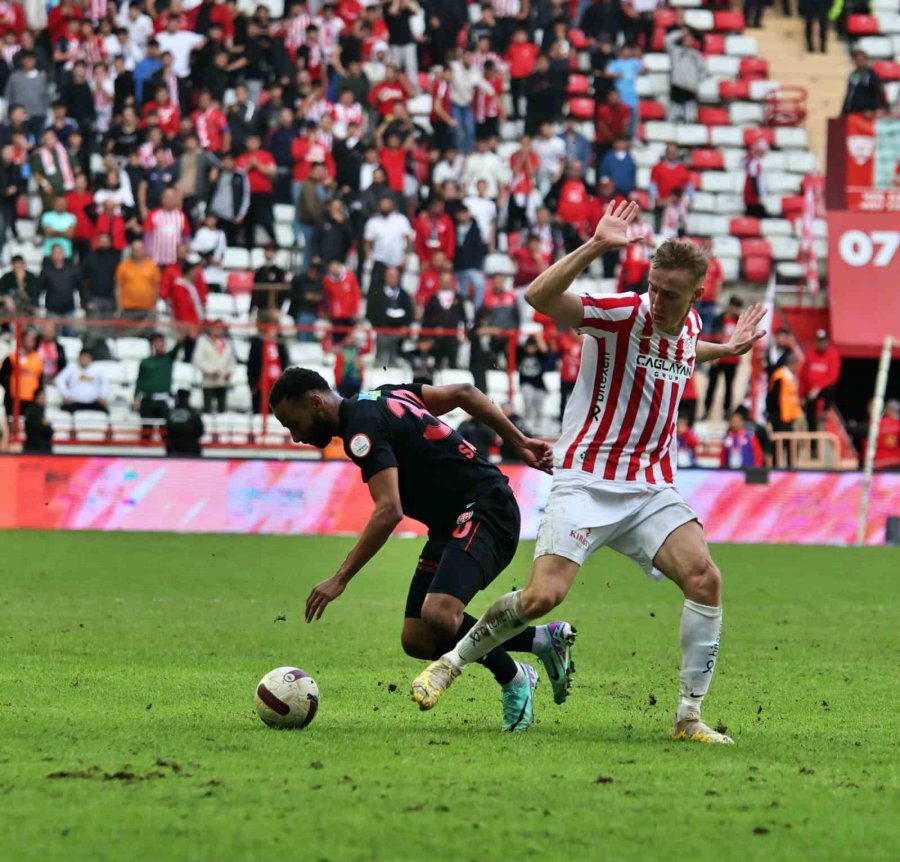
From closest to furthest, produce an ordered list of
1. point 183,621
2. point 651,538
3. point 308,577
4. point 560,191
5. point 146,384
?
point 651,538
point 183,621
point 308,577
point 146,384
point 560,191

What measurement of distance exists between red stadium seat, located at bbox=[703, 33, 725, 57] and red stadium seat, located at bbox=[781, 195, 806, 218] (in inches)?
155

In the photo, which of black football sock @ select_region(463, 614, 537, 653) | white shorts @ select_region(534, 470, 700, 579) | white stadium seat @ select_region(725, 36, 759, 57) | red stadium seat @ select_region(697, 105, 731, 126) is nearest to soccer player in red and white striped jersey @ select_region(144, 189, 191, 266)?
red stadium seat @ select_region(697, 105, 731, 126)

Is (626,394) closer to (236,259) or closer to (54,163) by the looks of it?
(236,259)

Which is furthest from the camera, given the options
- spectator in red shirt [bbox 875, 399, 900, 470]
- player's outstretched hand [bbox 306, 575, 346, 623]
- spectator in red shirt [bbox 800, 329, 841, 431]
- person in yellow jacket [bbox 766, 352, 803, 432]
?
spectator in red shirt [bbox 800, 329, 841, 431]

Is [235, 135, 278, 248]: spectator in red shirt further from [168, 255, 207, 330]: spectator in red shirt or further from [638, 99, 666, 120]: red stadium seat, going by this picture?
[638, 99, 666, 120]: red stadium seat

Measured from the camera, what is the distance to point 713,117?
31234 mm

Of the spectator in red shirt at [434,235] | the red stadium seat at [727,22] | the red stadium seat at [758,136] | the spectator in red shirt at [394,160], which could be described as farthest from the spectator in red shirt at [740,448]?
the red stadium seat at [727,22]

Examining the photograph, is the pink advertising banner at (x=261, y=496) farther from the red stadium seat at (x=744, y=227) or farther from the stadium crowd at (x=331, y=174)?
the red stadium seat at (x=744, y=227)

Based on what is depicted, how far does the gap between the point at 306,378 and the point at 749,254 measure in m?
21.6

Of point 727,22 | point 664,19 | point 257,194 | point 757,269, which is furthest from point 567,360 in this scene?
point 727,22

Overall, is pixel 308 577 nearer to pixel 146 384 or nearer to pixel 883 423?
pixel 146 384

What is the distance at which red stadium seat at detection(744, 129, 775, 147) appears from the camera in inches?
1191

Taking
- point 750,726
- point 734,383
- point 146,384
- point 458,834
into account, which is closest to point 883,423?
point 734,383

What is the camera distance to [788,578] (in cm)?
1734
